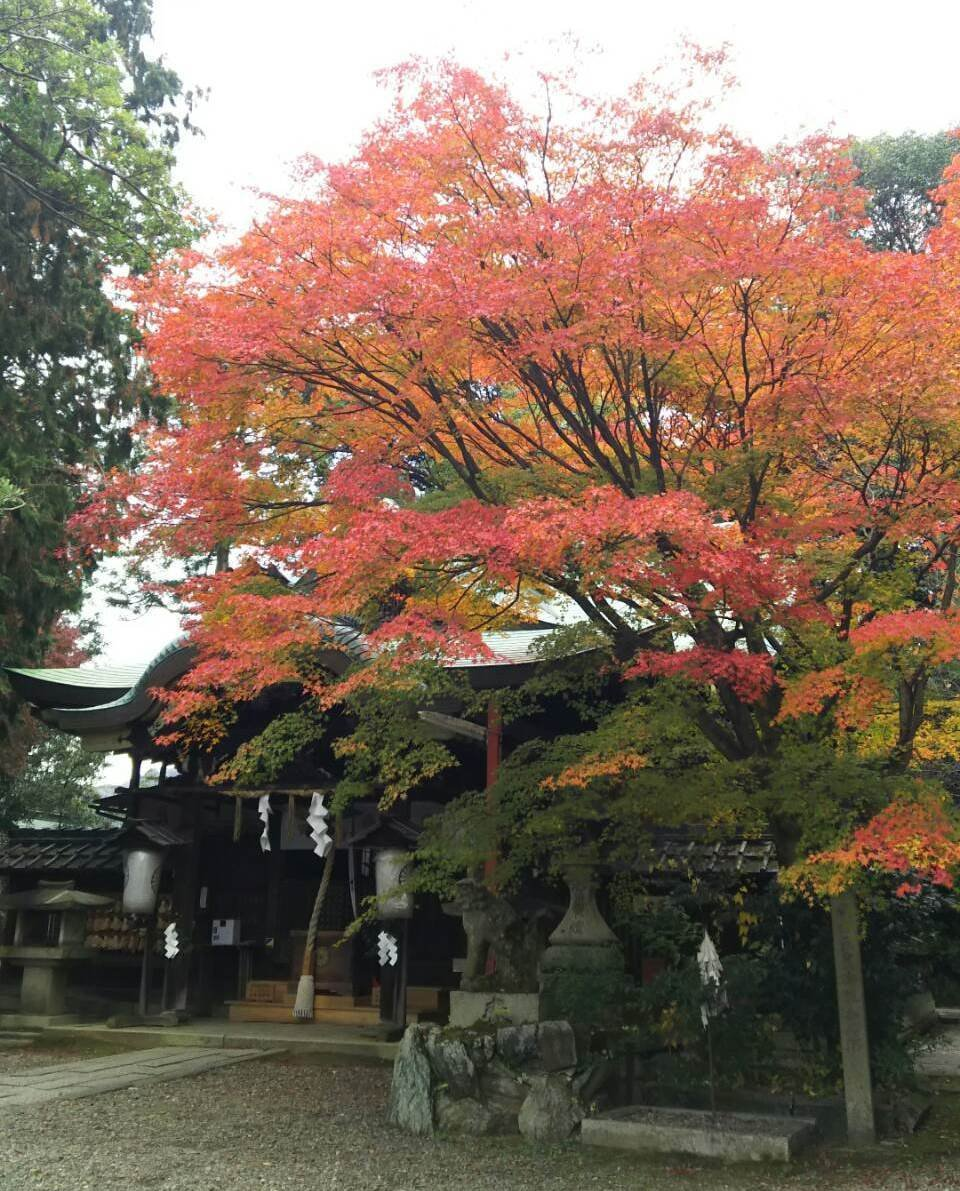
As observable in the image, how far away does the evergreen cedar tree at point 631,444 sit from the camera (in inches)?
293

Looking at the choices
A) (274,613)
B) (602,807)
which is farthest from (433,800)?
(274,613)

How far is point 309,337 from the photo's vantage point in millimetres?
8242

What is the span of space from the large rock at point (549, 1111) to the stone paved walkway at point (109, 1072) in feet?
15.1

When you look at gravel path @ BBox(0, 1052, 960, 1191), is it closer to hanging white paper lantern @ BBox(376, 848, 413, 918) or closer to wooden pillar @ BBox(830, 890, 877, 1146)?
wooden pillar @ BBox(830, 890, 877, 1146)

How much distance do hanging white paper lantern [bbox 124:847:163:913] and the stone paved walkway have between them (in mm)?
2051

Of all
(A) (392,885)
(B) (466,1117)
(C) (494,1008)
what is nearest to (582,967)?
(C) (494,1008)

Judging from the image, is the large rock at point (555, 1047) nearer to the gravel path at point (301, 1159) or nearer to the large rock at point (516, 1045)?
the large rock at point (516, 1045)

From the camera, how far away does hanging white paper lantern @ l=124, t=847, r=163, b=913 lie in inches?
578

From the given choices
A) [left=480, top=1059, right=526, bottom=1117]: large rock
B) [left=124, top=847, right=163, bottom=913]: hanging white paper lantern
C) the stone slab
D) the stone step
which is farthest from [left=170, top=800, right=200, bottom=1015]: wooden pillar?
the stone slab

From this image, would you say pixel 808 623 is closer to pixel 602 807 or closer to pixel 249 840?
pixel 602 807

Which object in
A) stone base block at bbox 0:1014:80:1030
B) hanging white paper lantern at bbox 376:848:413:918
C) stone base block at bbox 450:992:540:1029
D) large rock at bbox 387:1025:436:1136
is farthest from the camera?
stone base block at bbox 0:1014:80:1030

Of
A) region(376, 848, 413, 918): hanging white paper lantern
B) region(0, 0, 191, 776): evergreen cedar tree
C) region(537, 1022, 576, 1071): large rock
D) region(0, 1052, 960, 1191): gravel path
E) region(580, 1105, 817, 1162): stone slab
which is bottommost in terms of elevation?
region(0, 1052, 960, 1191): gravel path

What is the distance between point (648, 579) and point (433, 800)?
25.9 ft

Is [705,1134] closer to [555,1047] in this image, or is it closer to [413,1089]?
[555,1047]
